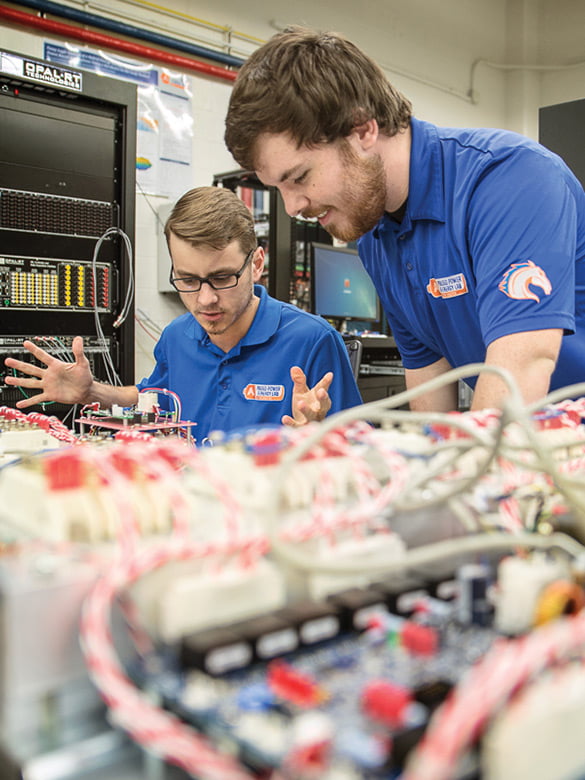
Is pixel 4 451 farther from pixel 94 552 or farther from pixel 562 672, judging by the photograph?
pixel 562 672

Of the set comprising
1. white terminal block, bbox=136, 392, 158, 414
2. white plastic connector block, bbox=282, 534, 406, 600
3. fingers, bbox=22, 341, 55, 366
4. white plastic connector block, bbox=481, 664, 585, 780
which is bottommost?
white plastic connector block, bbox=481, 664, 585, 780

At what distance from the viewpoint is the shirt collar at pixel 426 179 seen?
139cm

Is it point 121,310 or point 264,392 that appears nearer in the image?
point 264,392


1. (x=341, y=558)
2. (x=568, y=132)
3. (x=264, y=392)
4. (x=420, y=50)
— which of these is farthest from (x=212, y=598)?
(x=420, y=50)

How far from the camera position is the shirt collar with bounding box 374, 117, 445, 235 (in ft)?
4.58

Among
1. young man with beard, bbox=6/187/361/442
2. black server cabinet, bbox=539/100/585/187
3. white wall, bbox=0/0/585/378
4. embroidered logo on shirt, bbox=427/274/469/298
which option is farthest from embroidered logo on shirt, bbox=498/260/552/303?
white wall, bbox=0/0/585/378

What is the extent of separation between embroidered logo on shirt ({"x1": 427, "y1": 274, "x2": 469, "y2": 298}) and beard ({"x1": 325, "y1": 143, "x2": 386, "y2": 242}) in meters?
0.19

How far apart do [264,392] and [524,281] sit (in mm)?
845

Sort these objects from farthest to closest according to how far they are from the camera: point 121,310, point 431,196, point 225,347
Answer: point 121,310
point 225,347
point 431,196

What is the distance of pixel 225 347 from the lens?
196 cm

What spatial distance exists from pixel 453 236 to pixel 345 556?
3.28 ft

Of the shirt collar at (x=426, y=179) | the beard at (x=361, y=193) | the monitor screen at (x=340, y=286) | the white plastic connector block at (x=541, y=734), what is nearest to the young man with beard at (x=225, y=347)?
the beard at (x=361, y=193)

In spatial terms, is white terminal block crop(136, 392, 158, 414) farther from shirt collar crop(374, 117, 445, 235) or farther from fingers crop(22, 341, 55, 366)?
shirt collar crop(374, 117, 445, 235)

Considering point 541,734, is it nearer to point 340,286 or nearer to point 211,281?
point 211,281
